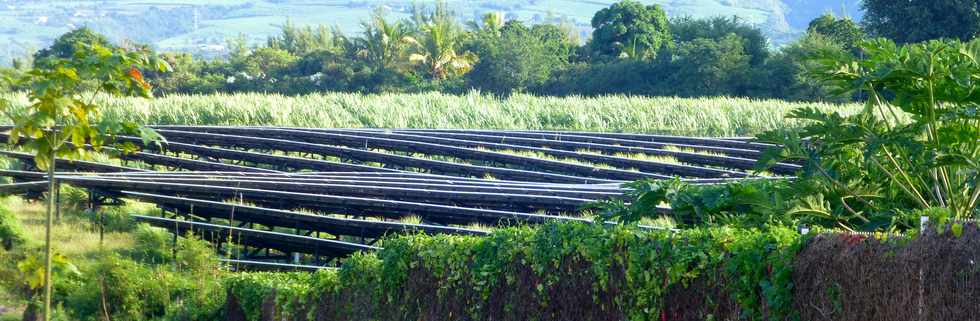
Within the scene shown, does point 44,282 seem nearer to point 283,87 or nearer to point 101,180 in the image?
point 101,180

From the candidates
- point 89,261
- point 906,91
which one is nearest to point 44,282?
point 906,91

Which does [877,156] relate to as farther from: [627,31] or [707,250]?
[627,31]

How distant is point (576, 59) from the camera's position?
55.2 metres

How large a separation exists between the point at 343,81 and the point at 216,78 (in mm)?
5995

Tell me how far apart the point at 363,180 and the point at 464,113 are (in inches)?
435

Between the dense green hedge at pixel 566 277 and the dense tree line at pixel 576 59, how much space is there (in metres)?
31.7

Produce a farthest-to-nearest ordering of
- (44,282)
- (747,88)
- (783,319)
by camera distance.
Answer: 1. (747,88)
2. (44,282)
3. (783,319)

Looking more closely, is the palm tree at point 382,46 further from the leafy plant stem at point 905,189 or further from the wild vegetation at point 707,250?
the leafy plant stem at point 905,189

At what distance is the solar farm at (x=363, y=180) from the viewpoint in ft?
42.1

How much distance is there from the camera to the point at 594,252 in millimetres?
4996

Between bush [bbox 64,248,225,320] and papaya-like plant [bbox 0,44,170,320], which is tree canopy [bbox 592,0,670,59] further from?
papaya-like plant [bbox 0,44,170,320]

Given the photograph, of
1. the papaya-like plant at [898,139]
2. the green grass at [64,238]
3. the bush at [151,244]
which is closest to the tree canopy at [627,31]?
the green grass at [64,238]

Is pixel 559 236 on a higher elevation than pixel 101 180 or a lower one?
higher

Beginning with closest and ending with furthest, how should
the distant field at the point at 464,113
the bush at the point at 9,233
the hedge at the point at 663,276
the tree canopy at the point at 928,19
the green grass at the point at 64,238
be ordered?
the hedge at the point at 663,276 < the green grass at the point at 64,238 < the bush at the point at 9,233 < the distant field at the point at 464,113 < the tree canopy at the point at 928,19
